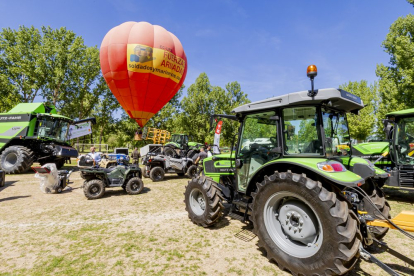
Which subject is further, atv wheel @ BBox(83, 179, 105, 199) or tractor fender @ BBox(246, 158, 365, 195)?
atv wheel @ BBox(83, 179, 105, 199)

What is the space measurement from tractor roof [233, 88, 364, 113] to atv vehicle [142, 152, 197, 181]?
7.36 meters

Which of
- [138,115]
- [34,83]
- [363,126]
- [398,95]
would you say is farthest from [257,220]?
[34,83]

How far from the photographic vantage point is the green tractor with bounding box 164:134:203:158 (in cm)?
1420

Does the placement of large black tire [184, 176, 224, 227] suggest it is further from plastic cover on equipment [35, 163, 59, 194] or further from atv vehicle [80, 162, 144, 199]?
plastic cover on equipment [35, 163, 59, 194]

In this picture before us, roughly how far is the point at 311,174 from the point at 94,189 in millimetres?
6265

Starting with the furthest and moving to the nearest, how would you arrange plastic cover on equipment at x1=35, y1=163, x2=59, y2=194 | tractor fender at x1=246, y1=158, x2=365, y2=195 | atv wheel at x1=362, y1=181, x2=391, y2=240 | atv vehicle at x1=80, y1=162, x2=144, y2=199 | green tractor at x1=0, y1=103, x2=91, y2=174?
1. green tractor at x1=0, y1=103, x2=91, y2=174
2. plastic cover on equipment at x1=35, y1=163, x2=59, y2=194
3. atv vehicle at x1=80, y1=162, x2=144, y2=199
4. atv wheel at x1=362, y1=181, x2=391, y2=240
5. tractor fender at x1=246, y1=158, x2=365, y2=195

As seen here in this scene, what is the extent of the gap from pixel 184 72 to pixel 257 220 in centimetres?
1422

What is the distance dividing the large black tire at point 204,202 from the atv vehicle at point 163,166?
5712 millimetres

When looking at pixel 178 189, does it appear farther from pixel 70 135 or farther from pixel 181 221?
pixel 70 135

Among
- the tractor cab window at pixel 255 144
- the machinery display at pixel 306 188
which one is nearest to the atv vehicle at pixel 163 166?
the machinery display at pixel 306 188

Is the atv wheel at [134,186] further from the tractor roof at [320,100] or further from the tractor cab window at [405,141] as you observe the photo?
the tractor cab window at [405,141]

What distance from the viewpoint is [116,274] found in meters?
2.61

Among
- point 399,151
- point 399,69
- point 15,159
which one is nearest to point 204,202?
point 399,151

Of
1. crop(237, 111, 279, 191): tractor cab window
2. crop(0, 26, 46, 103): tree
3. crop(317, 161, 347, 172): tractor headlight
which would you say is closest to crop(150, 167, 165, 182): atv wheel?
crop(237, 111, 279, 191): tractor cab window
